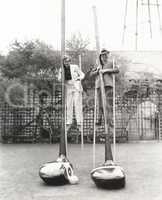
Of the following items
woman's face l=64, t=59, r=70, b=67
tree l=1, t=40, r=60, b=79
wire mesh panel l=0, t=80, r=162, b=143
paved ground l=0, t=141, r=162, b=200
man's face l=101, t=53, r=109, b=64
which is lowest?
paved ground l=0, t=141, r=162, b=200

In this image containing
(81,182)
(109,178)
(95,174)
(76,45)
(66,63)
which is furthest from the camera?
(76,45)

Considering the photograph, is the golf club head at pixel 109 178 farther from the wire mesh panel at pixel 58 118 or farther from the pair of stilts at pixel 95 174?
the wire mesh panel at pixel 58 118

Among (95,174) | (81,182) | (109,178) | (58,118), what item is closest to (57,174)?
(81,182)

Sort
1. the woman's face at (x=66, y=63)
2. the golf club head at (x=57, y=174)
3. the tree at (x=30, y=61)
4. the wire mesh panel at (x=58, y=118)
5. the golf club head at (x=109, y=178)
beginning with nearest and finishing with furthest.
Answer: the golf club head at (x=109, y=178), the golf club head at (x=57, y=174), the woman's face at (x=66, y=63), the tree at (x=30, y=61), the wire mesh panel at (x=58, y=118)

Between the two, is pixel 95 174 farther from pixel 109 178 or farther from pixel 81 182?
pixel 81 182

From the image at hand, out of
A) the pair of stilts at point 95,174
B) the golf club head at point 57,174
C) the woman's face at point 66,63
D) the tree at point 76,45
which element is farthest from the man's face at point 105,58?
the tree at point 76,45

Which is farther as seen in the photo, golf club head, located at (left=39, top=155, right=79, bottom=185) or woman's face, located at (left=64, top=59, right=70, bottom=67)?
woman's face, located at (left=64, top=59, right=70, bottom=67)

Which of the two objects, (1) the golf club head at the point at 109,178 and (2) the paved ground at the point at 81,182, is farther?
(1) the golf club head at the point at 109,178

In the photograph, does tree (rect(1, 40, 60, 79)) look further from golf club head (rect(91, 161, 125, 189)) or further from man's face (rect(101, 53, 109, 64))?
golf club head (rect(91, 161, 125, 189))

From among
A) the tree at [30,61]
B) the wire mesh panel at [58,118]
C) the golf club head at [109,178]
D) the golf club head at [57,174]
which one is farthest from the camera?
the wire mesh panel at [58,118]

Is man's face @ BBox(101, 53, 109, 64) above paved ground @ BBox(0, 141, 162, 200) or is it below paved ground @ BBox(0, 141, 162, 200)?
above

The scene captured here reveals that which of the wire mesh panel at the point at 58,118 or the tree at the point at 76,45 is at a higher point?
the tree at the point at 76,45

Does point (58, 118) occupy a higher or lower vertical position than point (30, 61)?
lower

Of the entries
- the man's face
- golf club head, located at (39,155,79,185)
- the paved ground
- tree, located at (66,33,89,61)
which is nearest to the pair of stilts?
→ golf club head, located at (39,155,79,185)
